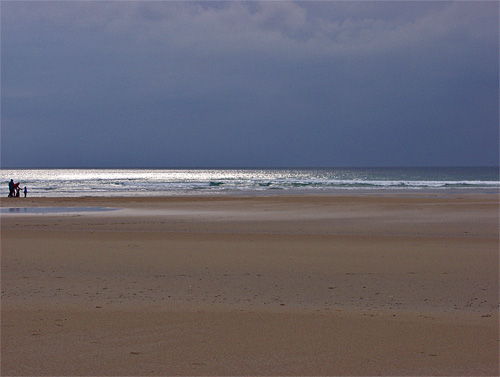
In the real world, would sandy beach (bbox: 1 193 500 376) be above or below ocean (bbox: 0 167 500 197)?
below

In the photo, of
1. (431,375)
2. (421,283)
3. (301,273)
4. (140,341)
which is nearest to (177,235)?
(301,273)

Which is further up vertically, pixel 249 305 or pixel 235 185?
pixel 235 185

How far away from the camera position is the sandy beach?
434cm

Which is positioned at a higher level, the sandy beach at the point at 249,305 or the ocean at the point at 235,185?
the ocean at the point at 235,185

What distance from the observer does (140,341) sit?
15.9ft

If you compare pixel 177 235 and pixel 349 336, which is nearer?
pixel 349 336

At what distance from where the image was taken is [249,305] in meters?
6.33

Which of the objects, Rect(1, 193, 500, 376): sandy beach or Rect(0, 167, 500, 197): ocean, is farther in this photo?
Rect(0, 167, 500, 197): ocean

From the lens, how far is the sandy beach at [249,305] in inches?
171

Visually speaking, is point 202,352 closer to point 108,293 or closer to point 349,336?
point 349,336

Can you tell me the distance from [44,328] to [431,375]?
3.88m

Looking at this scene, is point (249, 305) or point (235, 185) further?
point (235, 185)

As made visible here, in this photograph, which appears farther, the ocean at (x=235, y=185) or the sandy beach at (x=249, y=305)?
the ocean at (x=235, y=185)

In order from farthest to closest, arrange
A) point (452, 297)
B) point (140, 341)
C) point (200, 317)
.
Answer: point (452, 297) < point (200, 317) < point (140, 341)
